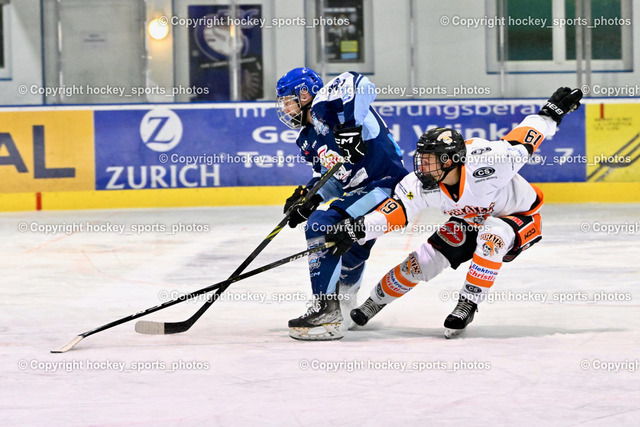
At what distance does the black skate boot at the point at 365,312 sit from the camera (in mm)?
4402

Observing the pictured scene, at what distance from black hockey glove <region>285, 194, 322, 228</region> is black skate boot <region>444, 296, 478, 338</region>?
2.74 ft

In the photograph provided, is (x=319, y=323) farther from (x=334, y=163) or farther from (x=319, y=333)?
(x=334, y=163)

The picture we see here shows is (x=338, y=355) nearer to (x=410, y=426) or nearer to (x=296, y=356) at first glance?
(x=296, y=356)

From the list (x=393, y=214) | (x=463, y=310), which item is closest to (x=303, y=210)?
(x=393, y=214)

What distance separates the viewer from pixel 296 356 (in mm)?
3793

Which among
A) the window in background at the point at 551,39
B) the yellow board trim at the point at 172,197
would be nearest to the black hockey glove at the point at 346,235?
the yellow board trim at the point at 172,197

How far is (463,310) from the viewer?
4117 millimetres

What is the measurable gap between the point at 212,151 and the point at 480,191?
7.55 meters

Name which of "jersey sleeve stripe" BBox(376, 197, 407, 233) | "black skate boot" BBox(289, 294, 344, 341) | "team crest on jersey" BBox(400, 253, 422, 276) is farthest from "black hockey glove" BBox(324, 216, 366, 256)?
"team crest on jersey" BBox(400, 253, 422, 276)

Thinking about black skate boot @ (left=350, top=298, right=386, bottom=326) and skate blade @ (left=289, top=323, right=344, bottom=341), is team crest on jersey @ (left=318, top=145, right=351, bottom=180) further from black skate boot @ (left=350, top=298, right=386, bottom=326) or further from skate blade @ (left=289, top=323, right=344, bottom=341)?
skate blade @ (left=289, top=323, right=344, bottom=341)

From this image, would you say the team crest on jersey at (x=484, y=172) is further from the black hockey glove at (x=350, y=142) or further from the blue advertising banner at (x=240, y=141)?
the blue advertising banner at (x=240, y=141)

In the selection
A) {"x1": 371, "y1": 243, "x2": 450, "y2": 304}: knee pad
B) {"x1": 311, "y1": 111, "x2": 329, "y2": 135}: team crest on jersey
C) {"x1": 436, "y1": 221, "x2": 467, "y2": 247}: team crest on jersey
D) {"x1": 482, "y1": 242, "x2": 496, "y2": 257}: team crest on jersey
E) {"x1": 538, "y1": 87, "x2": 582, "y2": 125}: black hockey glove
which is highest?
{"x1": 538, "y1": 87, "x2": 582, "y2": 125}: black hockey glove

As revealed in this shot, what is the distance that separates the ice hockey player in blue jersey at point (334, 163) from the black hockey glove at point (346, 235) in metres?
0.06

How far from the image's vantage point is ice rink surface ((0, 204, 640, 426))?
299cm
